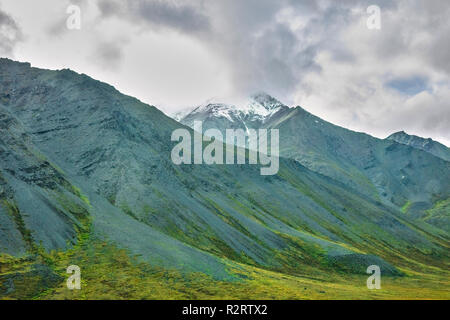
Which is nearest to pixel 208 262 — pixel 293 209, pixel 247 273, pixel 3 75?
pixel 247 273

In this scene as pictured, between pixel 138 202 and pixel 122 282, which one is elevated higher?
pixel 138 202

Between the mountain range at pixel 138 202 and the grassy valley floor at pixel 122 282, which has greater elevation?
the mountain range at pixel 138 202

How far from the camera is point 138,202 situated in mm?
111750

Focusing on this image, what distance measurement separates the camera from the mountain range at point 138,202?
264 ft

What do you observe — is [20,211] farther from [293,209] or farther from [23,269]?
[293,209]

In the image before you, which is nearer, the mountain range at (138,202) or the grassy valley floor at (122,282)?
the grassy valley floor at (122,282)

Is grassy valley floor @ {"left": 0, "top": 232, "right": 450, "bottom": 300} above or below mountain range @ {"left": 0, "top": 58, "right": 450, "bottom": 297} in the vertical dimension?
below

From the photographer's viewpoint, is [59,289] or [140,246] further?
[140,246]

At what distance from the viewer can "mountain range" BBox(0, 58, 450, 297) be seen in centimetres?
8044

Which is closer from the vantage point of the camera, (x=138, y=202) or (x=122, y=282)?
(x=122, y=282)

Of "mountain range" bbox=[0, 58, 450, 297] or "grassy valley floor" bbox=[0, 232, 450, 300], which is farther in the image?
"mountain range" bbox=[0, 58, 450, 297]
